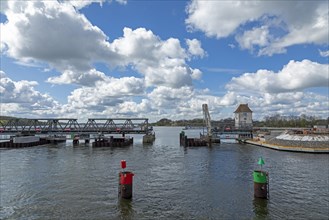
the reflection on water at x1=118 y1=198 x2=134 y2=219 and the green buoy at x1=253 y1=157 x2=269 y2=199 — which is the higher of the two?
the green buoy at x1=253 y1=157 x2=269 y2=199

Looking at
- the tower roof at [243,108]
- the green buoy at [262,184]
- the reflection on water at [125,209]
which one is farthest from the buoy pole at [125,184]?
the tower roof at [243,108]

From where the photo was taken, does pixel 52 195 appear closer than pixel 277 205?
No

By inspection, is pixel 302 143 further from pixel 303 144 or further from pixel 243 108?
pixel 243 108

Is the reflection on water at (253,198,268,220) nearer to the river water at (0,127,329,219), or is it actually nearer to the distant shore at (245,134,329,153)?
the river water at (0,127,329,219)

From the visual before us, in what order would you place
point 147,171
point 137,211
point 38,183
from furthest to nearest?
point 147,171 < point 38,183 < point 137,211

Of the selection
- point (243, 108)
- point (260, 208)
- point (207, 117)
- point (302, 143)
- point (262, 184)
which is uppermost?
point (243, 108)

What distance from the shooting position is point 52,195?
88.2 ft

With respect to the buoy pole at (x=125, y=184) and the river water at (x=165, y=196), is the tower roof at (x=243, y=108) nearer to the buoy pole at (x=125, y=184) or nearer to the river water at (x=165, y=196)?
the river water at (x=165, y=196)

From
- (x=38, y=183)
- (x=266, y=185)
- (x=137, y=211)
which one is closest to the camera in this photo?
(x=137, y=211)

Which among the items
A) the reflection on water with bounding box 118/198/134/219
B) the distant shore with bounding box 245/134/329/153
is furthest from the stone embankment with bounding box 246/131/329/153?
the reflection on water with bounding box 118/198/134/219

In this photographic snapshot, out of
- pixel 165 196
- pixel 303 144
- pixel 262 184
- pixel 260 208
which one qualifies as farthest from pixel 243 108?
pixel 260 208

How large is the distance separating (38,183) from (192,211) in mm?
19853

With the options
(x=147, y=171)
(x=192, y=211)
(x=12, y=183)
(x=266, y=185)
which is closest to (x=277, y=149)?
(x=147, y=171)

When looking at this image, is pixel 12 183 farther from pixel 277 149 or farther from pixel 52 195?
pixel 277 149
